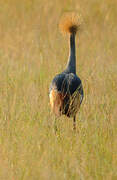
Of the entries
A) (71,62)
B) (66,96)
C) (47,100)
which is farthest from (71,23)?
(66,96)

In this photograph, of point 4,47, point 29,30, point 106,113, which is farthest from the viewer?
point 29,30

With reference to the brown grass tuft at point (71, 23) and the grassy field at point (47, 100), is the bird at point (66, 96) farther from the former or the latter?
the brown grass tuft at point (71, 23)

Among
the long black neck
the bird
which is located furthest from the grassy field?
the long black neck

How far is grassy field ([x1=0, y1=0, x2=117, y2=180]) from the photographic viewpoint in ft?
11.8

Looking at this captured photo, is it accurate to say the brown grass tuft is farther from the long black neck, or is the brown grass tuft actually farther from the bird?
the bird

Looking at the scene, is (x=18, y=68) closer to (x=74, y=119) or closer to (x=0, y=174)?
(x=74, y=119)

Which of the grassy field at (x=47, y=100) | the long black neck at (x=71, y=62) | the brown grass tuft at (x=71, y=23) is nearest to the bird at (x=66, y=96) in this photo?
Result: the grassy field at (x=47, y=100)

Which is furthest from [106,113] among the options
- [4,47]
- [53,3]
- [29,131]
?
[53,3]

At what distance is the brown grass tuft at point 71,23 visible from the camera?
5805mm

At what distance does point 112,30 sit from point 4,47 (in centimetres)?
182

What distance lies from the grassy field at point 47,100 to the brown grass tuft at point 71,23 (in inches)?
3.9

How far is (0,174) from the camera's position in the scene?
3.40 m

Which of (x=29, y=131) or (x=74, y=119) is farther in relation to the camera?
(x=74, y=119)

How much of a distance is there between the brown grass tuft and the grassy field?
3.9 inches
